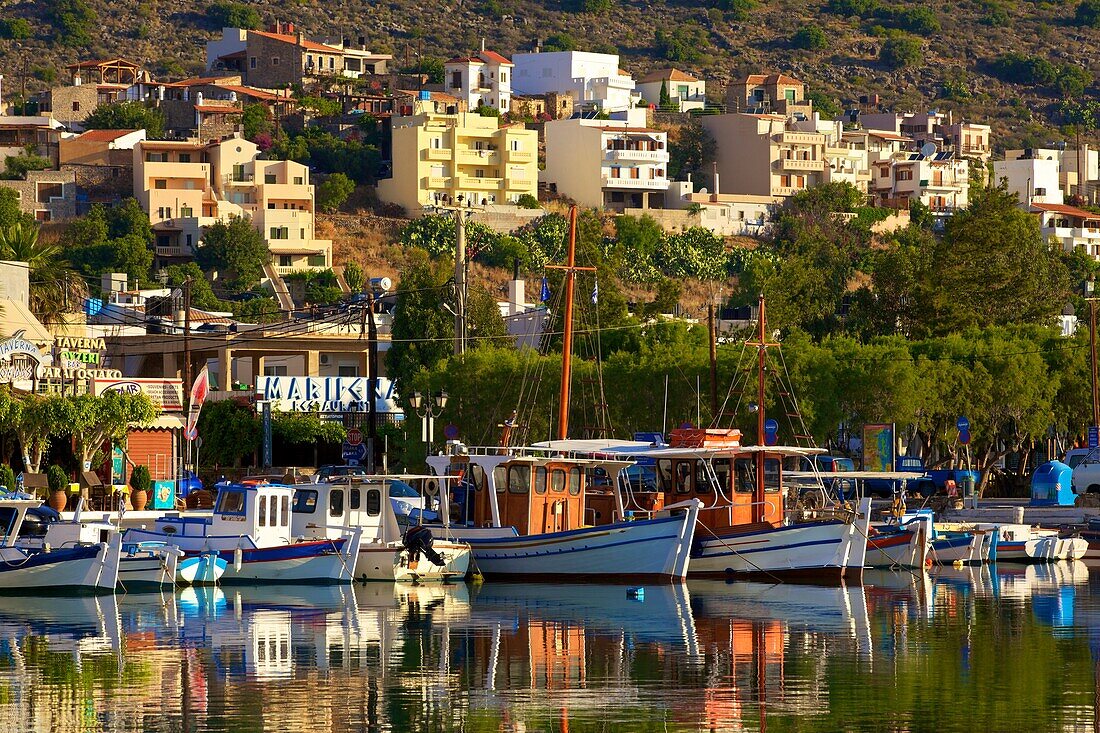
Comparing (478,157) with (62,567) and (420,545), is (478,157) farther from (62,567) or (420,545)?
(62,567)

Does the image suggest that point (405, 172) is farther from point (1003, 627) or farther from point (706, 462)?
point (1003, 627)

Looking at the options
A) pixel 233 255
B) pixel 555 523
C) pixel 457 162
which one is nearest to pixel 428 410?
pixel 555 523

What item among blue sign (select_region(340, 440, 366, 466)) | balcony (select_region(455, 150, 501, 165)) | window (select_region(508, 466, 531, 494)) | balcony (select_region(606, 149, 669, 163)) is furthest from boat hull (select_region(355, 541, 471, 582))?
balcony (select_region(606, 149, 669, 163))

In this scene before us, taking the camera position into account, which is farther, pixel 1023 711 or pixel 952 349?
pixel 952 349

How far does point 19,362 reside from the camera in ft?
214

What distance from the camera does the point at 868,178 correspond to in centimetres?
19800

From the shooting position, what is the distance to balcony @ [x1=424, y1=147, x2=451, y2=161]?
17612 cm

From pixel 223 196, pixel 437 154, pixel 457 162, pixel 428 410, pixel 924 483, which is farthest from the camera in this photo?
pixel 457 162

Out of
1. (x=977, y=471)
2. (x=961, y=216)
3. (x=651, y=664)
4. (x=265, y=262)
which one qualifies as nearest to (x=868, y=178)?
(x=265, y=262)

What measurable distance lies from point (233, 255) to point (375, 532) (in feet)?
353

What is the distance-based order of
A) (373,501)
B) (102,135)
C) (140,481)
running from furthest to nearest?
(102,135) < (140,481) < (373,501)

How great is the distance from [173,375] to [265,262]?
58.8m

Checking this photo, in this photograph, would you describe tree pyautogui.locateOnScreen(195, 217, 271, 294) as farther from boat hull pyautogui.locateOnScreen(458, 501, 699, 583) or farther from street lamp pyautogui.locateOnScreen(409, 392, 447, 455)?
boat hull pyautogui.locateOnScreen(458, 501, 699, 583)

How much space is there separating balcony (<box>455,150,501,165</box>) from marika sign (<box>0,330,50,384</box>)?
113 metres
